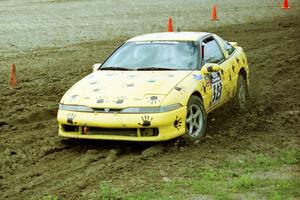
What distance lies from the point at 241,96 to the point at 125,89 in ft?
10.4

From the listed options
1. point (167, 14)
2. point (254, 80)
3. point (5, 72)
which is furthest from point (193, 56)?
point (167, 14)

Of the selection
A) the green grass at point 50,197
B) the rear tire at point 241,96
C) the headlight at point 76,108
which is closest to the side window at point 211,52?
the rear tire at point 241,96

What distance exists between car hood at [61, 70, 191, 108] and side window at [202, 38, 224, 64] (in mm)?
816

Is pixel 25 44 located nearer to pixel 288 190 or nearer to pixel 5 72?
pixel 5 72

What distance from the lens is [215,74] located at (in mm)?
10297

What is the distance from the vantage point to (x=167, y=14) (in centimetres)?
2936

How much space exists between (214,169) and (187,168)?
33 centimetres

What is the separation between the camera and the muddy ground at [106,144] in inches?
299

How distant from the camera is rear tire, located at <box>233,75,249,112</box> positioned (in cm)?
1137

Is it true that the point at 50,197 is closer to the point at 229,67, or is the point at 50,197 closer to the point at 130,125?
the point at 130,125

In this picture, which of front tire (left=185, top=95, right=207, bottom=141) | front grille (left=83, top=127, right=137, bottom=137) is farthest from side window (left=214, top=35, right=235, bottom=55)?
front grille (left=83, top=127, right=137, bottom=137)

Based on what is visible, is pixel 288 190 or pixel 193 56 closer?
pixel 288 190

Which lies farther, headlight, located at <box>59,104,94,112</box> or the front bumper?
headlight, located at <box>59,104,94,112</box>

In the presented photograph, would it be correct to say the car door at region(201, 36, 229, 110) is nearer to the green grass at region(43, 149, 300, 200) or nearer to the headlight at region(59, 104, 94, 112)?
the headlight at region(59, 104, 94, 112)
